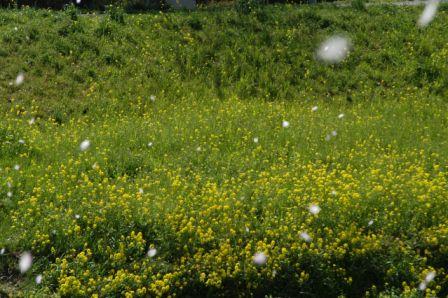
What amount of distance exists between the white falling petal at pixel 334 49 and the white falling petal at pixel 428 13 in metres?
2.12

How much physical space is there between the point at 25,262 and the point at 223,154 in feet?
11.4

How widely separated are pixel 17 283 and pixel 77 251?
67 cm

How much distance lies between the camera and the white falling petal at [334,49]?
1326cm

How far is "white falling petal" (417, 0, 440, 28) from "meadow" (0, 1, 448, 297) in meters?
0.20

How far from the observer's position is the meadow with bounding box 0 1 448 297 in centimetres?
632

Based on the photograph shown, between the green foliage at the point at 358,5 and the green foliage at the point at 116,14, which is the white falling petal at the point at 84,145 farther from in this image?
the green foliage at the point at 358,5

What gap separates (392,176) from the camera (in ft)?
25.5

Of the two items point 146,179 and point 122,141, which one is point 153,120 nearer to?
point 122,141

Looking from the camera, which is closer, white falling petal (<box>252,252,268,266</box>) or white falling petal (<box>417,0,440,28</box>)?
white falling petal (<box>252,252,268,266</box>)

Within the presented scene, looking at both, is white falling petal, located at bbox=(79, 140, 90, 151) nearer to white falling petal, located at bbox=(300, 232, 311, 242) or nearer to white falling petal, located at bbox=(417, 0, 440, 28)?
white falling petal, located at bbox=(300, 232, 311, 242)

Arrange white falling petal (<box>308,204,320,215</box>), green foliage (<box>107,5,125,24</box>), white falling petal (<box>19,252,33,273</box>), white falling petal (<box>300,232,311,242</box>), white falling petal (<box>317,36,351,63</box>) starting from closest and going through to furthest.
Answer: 1. white falling petal (<box>19,252,33,273</box>)
2. white falling petal (<box>300,232,311,242</box>)
3. white falling petal (<box>308,204,320,215</box>)
4. white falling petal (<box>317,36,351,63</box>)
5. green foliage (<box>107,5,125,24</box>)

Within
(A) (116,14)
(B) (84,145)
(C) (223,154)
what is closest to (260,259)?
(C) (223,154)

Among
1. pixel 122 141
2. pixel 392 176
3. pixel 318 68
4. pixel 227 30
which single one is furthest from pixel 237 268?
pixel 227 30

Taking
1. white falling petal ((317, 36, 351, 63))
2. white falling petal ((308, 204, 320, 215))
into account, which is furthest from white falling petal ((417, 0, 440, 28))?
white falling petal ((308, 204, 320, 215))
